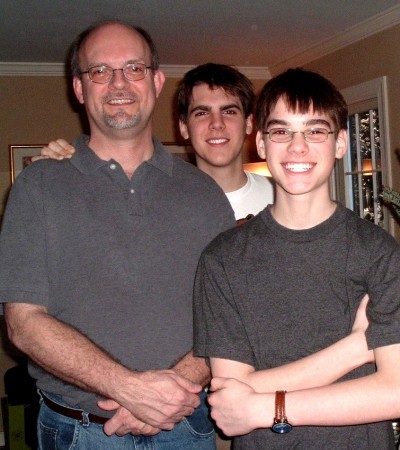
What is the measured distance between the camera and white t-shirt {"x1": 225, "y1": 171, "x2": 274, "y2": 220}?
245 centimetres

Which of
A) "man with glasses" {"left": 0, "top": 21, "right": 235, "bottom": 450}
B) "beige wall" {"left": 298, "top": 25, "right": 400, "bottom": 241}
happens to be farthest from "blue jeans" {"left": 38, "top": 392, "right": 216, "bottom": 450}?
"beige wall" {"left": 298, "top": 25, "right": 400, "bottom": 241}

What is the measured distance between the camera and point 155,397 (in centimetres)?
162

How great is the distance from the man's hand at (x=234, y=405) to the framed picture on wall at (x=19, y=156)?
174 inches

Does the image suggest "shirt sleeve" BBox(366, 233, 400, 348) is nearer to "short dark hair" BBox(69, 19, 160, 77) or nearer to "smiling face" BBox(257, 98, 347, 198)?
"smiling face" BBox(257, 98, 347, 198)

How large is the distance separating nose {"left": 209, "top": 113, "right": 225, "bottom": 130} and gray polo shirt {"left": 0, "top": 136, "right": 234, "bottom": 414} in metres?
0.75

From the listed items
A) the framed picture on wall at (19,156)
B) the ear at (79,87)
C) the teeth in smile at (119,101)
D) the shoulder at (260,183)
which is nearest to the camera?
the teeth in smile at (119,101)

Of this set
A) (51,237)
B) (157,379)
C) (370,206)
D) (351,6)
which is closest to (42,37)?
(351,6)

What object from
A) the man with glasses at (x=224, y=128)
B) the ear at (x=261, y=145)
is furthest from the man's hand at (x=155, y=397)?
the man with glasses at (x=224, y=128)

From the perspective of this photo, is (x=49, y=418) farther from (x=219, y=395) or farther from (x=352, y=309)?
(x=352, y=309)

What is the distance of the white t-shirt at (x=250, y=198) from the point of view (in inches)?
96.3

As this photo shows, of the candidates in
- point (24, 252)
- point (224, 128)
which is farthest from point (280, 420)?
point (224, 128)

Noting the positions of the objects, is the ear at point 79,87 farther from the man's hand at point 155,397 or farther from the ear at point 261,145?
the man's hand at point 155,397

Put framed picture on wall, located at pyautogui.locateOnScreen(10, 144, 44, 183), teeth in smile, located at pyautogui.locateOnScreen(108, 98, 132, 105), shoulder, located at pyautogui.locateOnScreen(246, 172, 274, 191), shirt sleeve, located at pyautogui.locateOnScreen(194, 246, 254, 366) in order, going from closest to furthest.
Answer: shirt sleeve, located at pyautogui.locateOnScreen(194, 246, 254, 366) < teeth in smile, located at pyautogui.locateOnScreen(108, 98, 132, 105) < shoulder, located at pyautogui.locateOnScreen(246, 172, 274, 191) < framed picture on wall, located at pyautogui.locateOnScreen(10, 144, 44, 183)

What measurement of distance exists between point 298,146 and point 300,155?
2 centimetres
